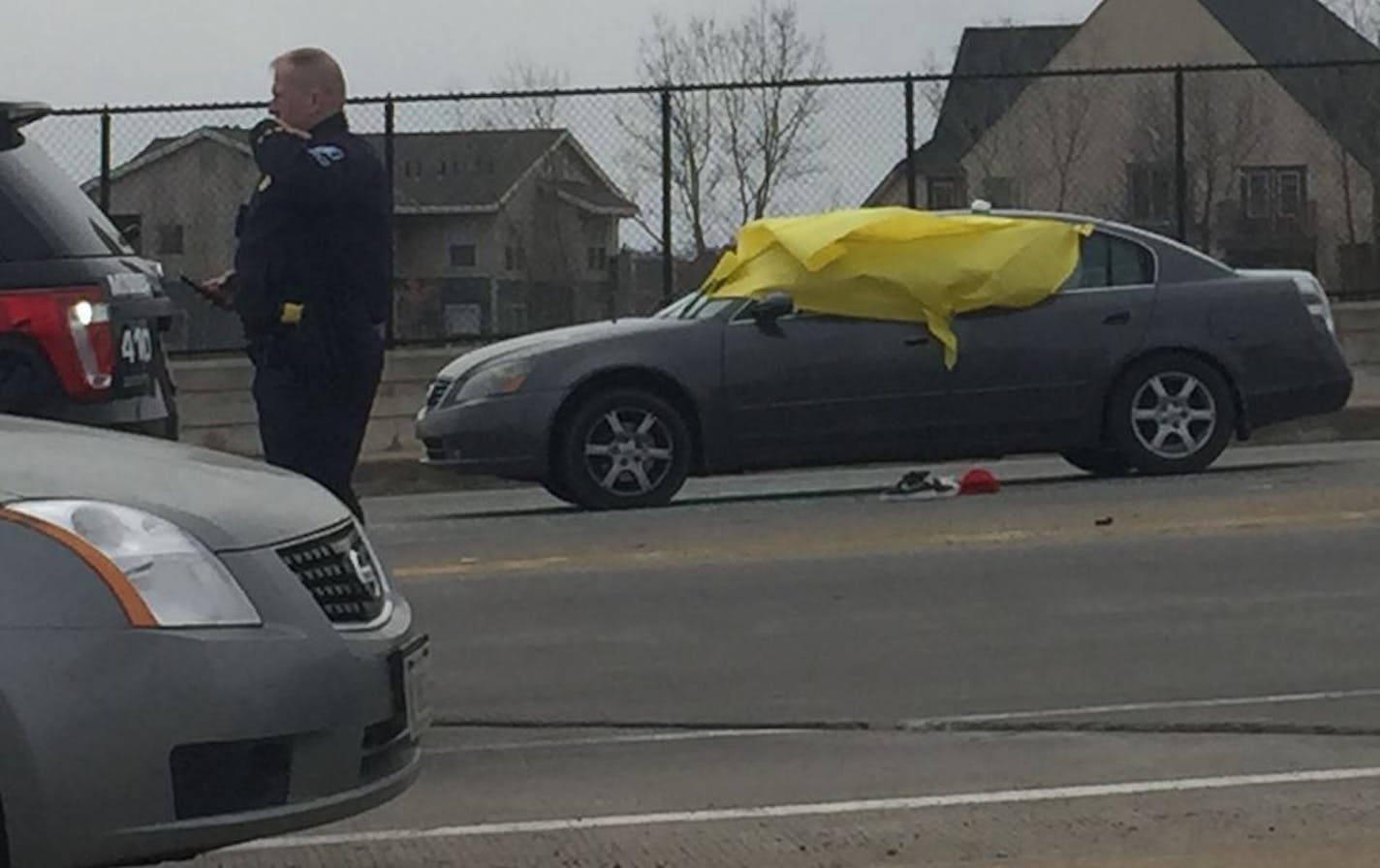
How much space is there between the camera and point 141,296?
26.6ft

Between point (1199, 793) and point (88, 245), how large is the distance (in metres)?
3.48

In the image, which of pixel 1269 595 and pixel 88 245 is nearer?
pixel 88 245

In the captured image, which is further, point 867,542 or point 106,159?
point 106,159

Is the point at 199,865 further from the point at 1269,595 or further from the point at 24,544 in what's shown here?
the point at 1269,595

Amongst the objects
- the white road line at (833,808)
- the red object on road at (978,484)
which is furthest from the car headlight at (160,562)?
the red object on road at (978,484)

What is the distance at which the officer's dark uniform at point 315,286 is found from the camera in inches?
313

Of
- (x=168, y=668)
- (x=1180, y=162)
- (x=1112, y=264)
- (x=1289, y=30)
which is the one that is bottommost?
(x=168, y=668)

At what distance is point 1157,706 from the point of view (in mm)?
7996

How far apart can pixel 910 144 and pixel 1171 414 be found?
A: 21.7 feet

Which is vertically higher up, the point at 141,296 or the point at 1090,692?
the point at 141,296

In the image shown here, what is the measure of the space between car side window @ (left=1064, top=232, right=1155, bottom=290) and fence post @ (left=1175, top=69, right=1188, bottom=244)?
7.00 metres

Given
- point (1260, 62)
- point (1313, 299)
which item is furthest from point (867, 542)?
point (1260, 62)

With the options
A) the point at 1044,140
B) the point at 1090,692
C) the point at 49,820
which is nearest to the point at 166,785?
the point at 49,820

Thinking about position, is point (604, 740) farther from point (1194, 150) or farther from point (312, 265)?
point (1194, 150)
